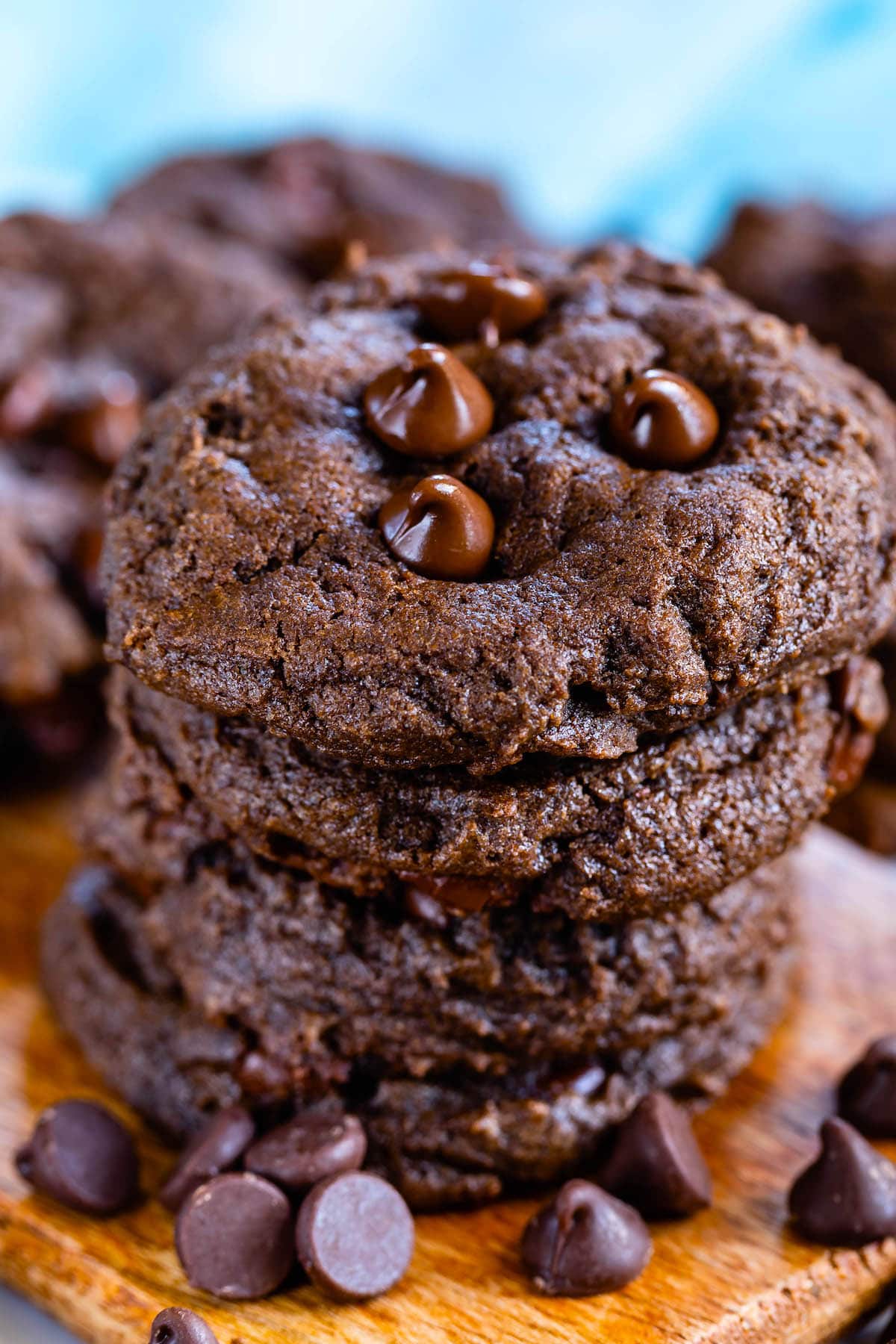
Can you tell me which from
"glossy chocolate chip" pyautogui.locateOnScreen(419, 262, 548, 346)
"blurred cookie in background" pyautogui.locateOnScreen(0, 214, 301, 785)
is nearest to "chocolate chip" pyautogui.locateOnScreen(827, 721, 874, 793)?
"glossy chocolate chip" pyautogui.locateOnScreen(419, 262, 548, 346)

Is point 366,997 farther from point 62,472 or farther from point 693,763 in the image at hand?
point 62,472

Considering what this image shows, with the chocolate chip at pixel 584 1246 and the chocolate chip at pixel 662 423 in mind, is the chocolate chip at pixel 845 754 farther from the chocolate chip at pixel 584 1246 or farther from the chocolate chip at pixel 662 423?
the chocolate chip at pixel 584 1246

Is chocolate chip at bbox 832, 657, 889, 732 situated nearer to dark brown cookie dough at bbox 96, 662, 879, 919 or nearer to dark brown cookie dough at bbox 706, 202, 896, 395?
dark brown cookie dough at bbox 96, 662, 879, 919

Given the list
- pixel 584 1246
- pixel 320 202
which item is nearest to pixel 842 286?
pixel 320 202

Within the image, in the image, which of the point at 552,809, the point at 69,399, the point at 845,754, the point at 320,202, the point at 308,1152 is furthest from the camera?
the point at 320,202

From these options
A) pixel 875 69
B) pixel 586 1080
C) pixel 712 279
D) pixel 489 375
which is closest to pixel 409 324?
pixel 489 375

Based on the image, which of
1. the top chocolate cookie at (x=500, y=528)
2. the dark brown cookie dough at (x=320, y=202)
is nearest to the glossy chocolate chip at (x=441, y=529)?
the top chocolate cookie at (x=500, y=528)

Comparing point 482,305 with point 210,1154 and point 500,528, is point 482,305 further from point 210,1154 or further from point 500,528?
point 210,1154
